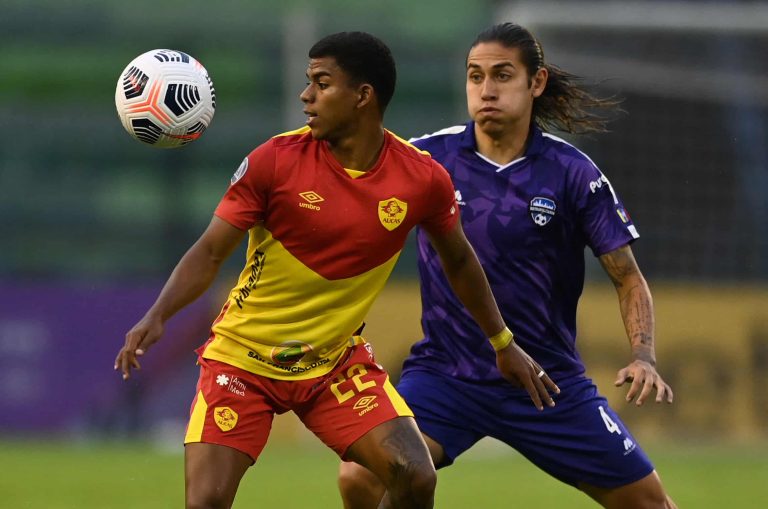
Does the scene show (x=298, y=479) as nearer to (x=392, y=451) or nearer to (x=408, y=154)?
(x=392, y=451)

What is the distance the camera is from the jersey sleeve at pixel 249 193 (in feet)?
19.1

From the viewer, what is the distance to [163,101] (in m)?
6.24

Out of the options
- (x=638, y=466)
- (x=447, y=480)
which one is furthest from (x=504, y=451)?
(x=638, y=466)

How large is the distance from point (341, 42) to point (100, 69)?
19.2 meters

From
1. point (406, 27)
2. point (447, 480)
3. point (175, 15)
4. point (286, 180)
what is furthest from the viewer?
point (406, 27)

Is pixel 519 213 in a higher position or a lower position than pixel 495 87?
lower

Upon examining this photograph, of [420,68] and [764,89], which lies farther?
[420,68]

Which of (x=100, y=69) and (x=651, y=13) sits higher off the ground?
(x=651, y=13)

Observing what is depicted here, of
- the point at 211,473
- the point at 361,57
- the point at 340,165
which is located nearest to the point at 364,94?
the point at 361,57

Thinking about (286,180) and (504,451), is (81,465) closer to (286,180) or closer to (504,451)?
(504,451)

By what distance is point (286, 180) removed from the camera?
5984 millimetres

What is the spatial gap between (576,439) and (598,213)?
1.04 metres

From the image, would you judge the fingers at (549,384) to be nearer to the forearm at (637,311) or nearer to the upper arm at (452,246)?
the forearm at (637,311)

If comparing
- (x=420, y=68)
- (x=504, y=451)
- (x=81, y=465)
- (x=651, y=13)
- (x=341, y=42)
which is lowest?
(x=504, y=451)
